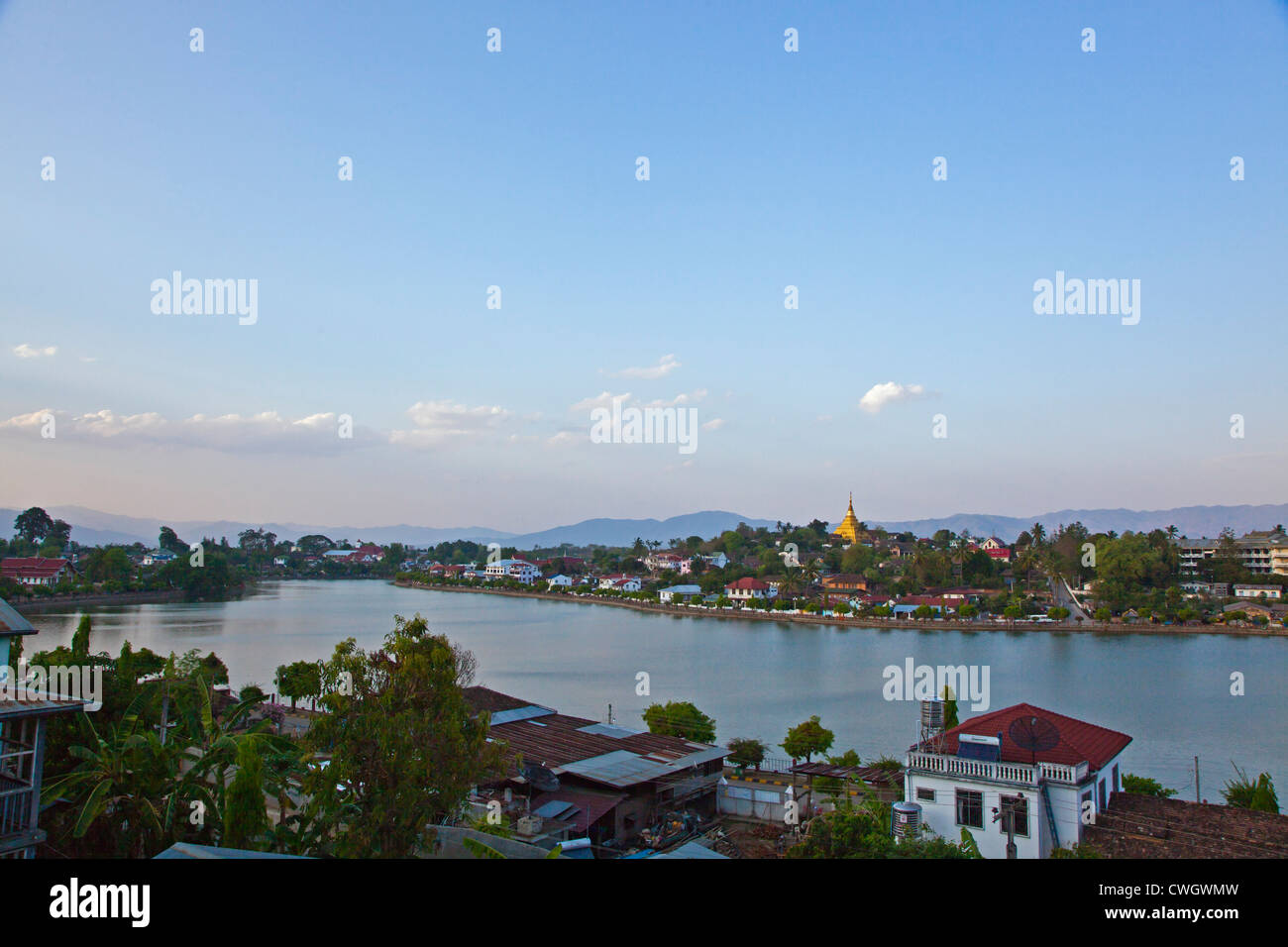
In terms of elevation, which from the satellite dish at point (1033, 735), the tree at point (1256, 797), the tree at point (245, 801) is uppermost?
the tree at point (245, 801)

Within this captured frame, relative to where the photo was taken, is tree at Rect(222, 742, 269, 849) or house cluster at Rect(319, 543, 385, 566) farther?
house cluster at Rect(319, 543, 385, 566)

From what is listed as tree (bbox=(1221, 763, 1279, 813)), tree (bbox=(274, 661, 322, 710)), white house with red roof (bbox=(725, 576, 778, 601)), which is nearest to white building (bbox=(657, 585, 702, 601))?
white house with red roof (bbox=(725, 576, 778, 601))

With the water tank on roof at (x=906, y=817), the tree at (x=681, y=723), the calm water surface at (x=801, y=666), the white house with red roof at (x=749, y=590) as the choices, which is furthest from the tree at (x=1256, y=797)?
the white house with red roof at (x=749, y=590)

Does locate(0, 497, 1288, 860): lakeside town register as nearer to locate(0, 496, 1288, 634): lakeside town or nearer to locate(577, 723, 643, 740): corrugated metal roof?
locate(577, 723, 643, 740): corrugated metal roof

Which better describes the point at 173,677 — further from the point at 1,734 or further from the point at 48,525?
the point at 48,525

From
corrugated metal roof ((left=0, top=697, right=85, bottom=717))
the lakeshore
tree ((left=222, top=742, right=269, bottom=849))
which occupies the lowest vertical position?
the lakeshore

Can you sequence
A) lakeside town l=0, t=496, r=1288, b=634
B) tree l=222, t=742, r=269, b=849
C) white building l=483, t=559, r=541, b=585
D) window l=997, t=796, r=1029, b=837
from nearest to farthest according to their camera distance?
1. tree l=222, t=742, r=269, b=849
2. window l=997, t=796, r=1029, b=837
3. lakeside town l=0, t=496, r=1288, b=634
4. white building l=483, t=559, r=541, b=585

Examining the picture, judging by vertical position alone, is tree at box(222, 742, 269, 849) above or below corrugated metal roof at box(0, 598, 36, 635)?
below

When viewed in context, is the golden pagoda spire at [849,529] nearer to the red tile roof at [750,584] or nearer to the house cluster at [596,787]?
the red tile roof at [750,584]

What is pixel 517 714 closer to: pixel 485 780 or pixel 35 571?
pixel 485 780
